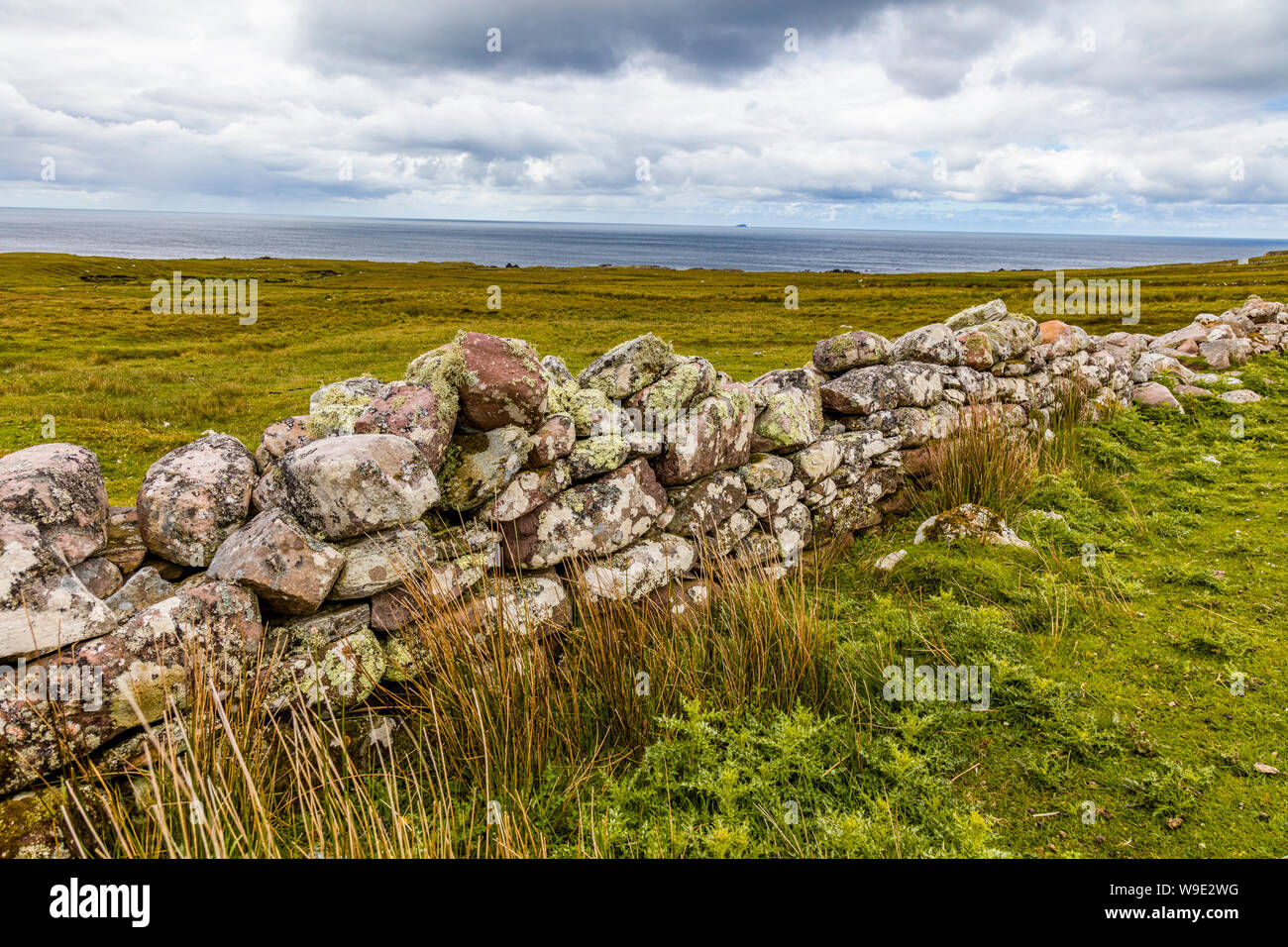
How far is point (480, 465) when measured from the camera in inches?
161

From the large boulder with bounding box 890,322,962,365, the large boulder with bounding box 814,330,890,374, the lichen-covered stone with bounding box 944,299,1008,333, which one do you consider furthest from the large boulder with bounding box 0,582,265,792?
the lichen-covered stone with bounding box 944,299,1008,333

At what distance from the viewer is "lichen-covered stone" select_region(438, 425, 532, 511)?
4.04 m

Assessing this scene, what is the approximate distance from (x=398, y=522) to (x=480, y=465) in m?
0.69

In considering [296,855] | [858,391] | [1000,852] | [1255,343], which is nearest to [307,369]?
[858,391]

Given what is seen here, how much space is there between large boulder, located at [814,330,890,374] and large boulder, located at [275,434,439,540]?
16.0 feet

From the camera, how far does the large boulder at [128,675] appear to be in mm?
2623

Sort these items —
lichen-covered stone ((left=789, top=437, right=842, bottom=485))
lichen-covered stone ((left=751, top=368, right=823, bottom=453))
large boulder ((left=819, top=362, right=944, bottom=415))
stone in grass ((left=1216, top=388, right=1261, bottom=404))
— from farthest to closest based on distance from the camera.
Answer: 1. stone in grass ((left=1216, top=388, right=1261, bottom=404))
2. large boulder ((left=819, top=362, right=944, bottom=415))
3. lichen-covered stone ((left=789, top=437, right=842, bottom=485))
4. lichen-covered stone ((left=751, top=368, right=823, bottom=453))

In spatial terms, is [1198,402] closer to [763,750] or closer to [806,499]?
[806,499]

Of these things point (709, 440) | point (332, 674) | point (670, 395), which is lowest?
point (332, 674)

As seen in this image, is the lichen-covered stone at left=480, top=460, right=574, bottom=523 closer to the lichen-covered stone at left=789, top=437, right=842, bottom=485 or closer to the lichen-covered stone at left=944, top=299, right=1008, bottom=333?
the lichen-covered stone at left=789, top=437, right=842, bottom=485
